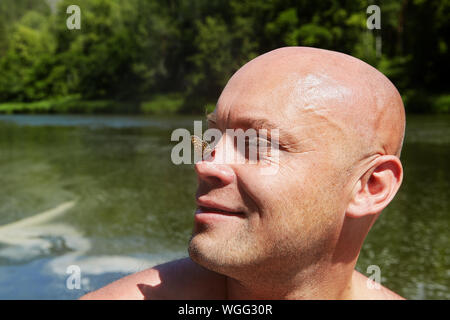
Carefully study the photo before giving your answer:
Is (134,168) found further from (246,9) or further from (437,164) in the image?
(246,9)

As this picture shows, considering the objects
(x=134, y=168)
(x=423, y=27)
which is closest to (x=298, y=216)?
(x=134, y=168)

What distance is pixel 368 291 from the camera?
148 centimetres

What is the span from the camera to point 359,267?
3277 mm

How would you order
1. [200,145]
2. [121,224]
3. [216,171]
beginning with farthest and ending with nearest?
1. [121,224]
2. [200,145]
3. [216,171]

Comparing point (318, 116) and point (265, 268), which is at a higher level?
point (318, 116)

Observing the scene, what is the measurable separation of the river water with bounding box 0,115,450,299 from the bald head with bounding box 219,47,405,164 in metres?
1.26

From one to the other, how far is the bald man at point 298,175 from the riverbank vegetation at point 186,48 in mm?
19509

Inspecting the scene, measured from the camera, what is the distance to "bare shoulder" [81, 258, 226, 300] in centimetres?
136

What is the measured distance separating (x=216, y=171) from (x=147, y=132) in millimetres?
13936

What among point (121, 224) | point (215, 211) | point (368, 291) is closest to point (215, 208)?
point (215, 211)

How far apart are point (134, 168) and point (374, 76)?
22.5ft
